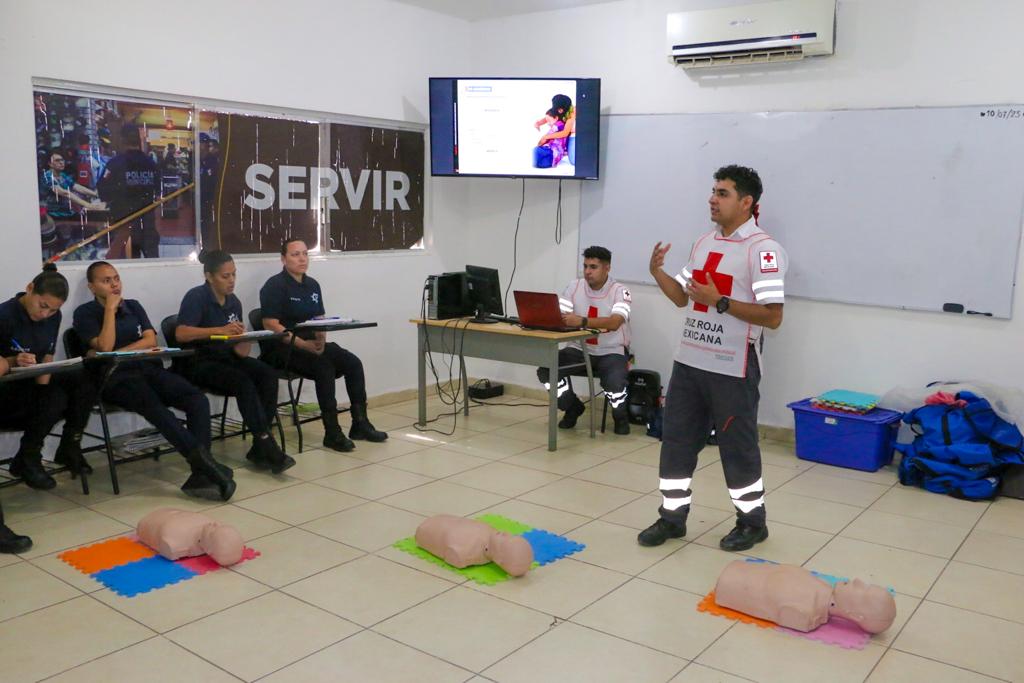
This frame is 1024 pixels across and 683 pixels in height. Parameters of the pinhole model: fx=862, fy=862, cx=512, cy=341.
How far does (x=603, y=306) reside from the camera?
577cm

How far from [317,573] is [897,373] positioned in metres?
3.61

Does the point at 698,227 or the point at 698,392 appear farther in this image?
the point at 698,227

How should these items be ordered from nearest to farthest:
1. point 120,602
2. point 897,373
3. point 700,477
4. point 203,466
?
1. point 120,602
2. point 203,466
3. point 700,477
4. point 897,373

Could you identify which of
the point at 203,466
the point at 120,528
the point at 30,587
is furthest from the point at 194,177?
the point at 30,587

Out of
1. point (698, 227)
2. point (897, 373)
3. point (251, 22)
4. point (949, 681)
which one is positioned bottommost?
point (949, 681)

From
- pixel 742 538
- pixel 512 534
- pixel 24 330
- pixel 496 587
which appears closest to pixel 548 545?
pixel 512 534

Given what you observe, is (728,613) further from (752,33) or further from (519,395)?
(519,395)

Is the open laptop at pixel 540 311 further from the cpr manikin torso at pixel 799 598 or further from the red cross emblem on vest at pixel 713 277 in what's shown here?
the cpr manikin torso at pixel 799 598

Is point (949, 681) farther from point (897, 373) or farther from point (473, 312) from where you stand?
point (473, 312)

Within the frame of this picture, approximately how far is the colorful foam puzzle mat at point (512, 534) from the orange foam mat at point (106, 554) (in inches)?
41.9

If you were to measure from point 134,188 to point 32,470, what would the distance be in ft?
5.31

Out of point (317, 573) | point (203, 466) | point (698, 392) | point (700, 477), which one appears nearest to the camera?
point (317, 573)

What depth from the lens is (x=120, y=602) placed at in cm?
311

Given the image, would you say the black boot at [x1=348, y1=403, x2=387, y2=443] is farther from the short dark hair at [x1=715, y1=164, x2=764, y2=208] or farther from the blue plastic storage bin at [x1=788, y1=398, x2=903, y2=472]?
the short dark hair at [x1=715, y1=164, x2=764, y2=208]
